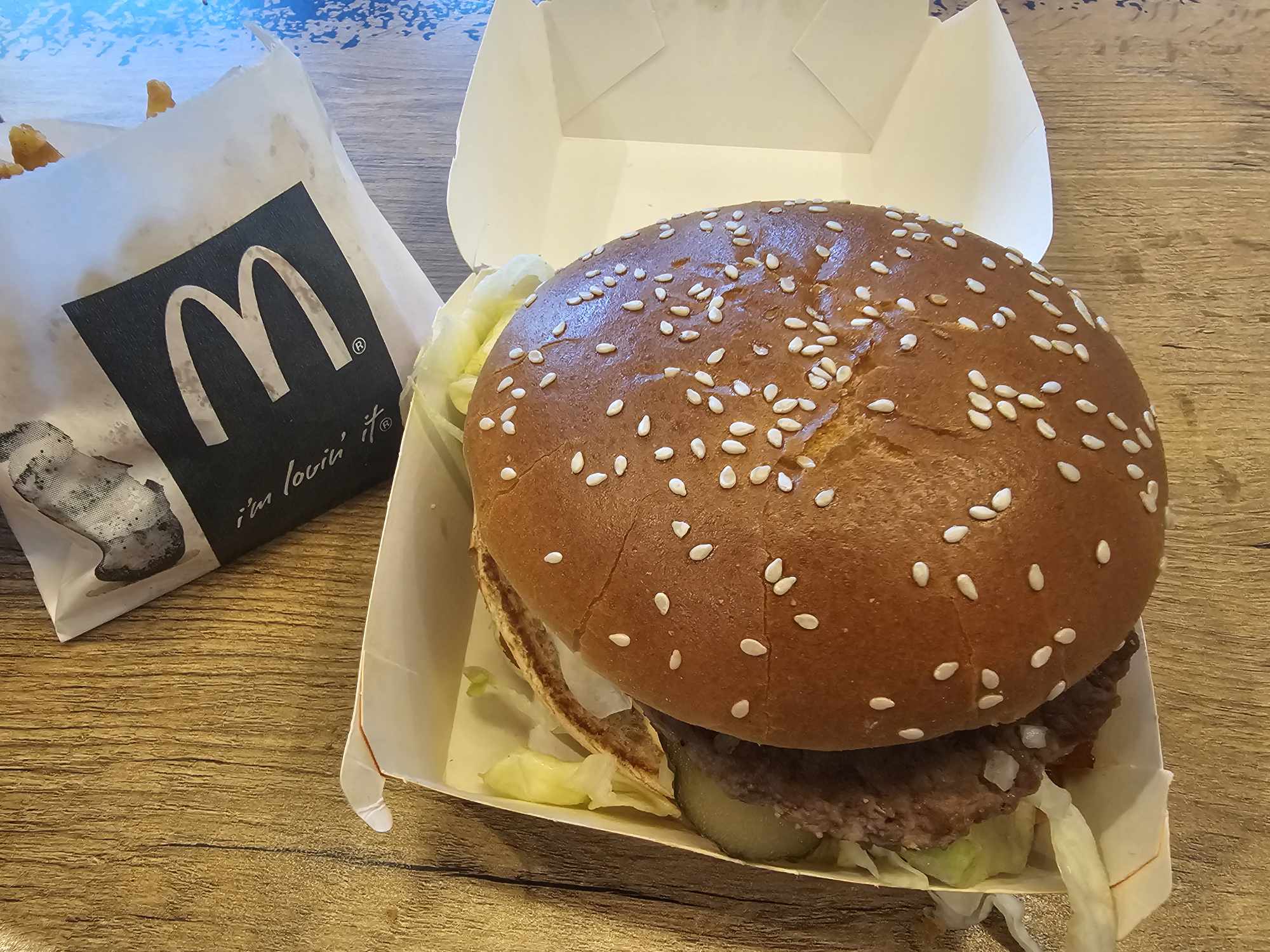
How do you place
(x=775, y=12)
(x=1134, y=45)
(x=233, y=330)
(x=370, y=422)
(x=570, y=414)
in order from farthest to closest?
(x=1134, y=45), (x=775, y=12), (x=370, y=422), (x=233, y=330), (x=570, y=414)

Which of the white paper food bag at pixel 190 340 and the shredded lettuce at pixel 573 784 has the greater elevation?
the white paper food bag at pixel 190 340

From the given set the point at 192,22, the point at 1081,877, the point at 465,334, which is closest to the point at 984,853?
the point at 1081,877

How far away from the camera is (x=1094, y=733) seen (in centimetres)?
119

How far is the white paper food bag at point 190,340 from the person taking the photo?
1.26m

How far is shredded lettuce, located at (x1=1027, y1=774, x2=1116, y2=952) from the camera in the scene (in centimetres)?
107

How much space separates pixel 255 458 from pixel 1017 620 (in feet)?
4.16

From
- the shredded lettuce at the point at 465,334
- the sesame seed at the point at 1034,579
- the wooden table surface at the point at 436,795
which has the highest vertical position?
the sesame seed at the point at 1034,579

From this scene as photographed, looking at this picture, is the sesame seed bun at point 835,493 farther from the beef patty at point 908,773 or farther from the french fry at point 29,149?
the french fry at point 29,149

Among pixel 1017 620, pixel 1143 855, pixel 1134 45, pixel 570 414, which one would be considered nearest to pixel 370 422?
pixel 570 414

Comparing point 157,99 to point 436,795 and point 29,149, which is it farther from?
point 436,795

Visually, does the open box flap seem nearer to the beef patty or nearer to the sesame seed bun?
the sesame seed bun

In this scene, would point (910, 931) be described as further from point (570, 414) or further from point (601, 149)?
point (601, 149)

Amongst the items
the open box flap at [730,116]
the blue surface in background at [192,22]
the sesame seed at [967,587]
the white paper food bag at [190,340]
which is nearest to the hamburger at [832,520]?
the sesame seed at [967,587]

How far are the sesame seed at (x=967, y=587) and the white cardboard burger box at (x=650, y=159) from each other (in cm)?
46
